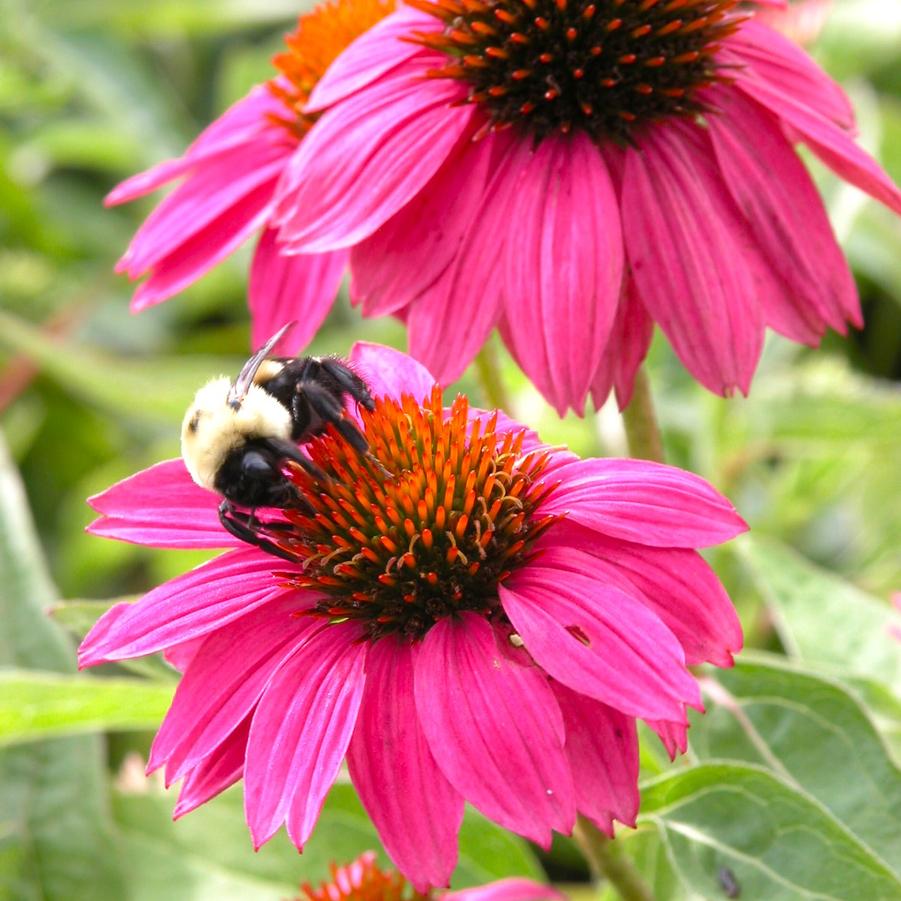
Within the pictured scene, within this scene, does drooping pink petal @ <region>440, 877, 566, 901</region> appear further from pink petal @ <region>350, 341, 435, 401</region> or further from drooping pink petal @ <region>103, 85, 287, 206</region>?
drooping pink petal @ <region>103, 85, 287, 206</region>

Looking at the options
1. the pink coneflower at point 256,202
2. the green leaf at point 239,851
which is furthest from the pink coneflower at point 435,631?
the green leaf at point 239,851

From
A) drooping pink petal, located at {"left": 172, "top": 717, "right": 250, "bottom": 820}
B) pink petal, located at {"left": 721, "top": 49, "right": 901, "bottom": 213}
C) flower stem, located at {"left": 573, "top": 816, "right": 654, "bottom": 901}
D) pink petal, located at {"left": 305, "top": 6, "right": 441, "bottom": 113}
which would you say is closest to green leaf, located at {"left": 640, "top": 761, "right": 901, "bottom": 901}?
flower stem, located at {"left": 573, "top": 816, "right": 654, "bottom": 901}

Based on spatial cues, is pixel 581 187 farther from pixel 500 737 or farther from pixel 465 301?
pixel 500 737

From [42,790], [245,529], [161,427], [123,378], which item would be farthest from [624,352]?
[161,427]

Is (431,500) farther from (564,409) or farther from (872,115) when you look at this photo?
(872,115)

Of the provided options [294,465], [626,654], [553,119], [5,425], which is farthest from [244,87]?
[626,654]

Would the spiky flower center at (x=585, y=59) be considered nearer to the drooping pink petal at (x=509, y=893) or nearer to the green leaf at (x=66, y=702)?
the green leaf at (x=66, y=702)
